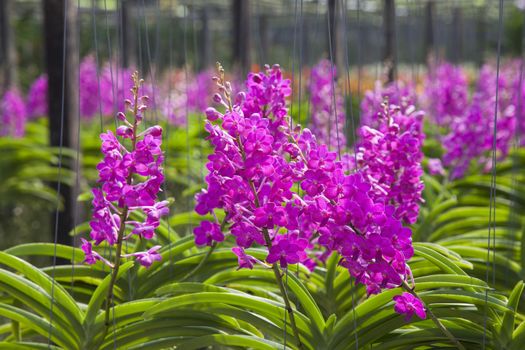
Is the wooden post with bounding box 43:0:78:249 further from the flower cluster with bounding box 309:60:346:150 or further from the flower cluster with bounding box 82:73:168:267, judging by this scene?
the flower cluster with bounding box 82:73:168:267

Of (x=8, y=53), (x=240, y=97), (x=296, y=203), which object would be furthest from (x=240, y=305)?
(x=8, y=53)

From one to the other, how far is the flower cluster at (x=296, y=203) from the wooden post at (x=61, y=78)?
7.87ft

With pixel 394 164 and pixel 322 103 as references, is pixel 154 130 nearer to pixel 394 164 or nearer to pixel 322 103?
pixel 394 164

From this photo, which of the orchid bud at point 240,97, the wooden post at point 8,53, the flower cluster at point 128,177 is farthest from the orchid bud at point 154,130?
the wooden post at point 8,53

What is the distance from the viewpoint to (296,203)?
192cm

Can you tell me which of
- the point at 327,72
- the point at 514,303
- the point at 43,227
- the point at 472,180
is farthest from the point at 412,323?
the point at 43,227

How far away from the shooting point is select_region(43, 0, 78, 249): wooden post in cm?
428

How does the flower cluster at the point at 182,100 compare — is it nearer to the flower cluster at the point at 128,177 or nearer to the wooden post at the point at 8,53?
the wooden post at the point at 8,53

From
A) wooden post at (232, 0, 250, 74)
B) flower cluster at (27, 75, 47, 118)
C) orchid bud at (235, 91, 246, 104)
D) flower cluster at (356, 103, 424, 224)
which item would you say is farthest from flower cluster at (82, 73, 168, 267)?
flower cluster at (27, 75, 47, 118)

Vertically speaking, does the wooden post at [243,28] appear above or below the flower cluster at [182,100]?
above

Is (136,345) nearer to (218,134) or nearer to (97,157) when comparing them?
(218,134)

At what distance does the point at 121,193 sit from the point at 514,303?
42.0 inches

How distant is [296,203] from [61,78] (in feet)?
9.04

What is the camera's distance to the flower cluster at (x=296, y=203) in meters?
1.83
